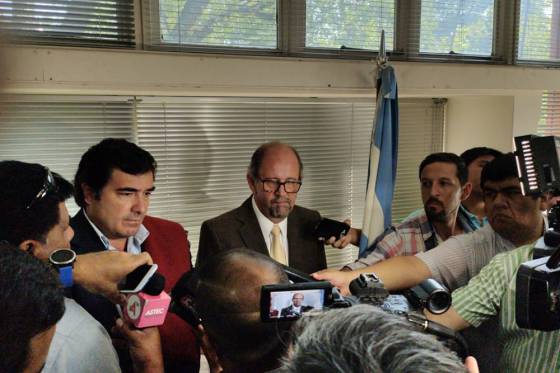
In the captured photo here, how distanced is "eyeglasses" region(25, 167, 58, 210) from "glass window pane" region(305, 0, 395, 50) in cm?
207

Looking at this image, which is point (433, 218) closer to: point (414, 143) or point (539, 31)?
point (414, 143)

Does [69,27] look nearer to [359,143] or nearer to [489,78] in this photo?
[359,143]

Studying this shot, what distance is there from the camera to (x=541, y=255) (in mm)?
1098

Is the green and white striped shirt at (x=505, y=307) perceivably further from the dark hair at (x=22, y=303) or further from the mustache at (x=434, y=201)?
the mustache at (x=434, y=201)

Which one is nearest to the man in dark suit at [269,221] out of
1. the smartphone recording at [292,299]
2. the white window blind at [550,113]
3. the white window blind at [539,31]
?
the smartphone recording at [292,299]

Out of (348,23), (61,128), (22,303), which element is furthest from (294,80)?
(22,303)

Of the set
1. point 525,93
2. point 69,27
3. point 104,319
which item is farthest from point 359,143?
point 104,319

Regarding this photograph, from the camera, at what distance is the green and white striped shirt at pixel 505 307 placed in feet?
3.82

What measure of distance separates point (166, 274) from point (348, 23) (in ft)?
6.97

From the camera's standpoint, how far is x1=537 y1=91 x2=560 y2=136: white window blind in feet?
13.4

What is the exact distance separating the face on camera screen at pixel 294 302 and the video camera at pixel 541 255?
40 centimetres

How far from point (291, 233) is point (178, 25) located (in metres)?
1.34

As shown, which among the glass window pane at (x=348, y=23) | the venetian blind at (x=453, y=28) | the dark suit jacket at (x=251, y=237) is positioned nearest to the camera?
the dark suit jacket at (x=251, y=237)

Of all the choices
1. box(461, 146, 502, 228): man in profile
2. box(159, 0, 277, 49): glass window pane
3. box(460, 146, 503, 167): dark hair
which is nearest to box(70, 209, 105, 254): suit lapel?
box(159, 0, 277, 49): glass window pane
